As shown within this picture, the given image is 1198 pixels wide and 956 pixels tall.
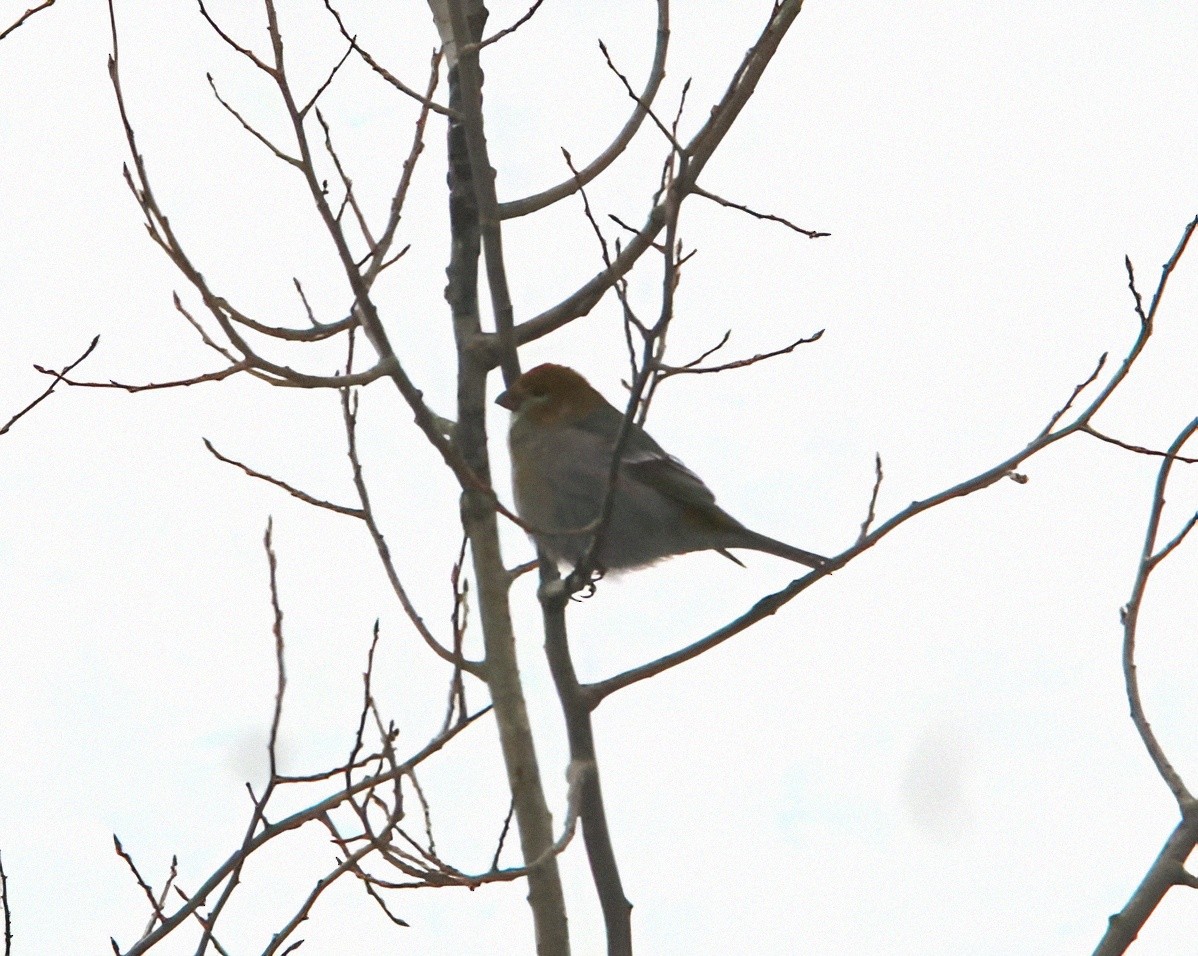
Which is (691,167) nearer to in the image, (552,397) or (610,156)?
(610,156)

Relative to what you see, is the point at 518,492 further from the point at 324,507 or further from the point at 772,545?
the point at 324,507

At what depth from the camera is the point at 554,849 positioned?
134 inches

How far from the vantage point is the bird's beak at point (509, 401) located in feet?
18.7

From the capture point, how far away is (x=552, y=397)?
20.0 ft

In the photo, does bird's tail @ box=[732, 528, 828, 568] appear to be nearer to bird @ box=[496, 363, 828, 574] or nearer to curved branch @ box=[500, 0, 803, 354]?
bird @ box=[496, 363, 828, 574]

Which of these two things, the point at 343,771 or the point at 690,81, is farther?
the point at 343,771

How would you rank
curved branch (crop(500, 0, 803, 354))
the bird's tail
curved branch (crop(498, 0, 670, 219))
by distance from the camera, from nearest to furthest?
curved branch (crop(500, 0, 803, 354)) → curved branch (crop(498, 0, 670, 219)) → the bird's tail

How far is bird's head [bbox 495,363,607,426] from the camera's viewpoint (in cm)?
592

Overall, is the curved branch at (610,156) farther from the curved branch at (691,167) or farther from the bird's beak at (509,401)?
the bird's beak at (509,401)

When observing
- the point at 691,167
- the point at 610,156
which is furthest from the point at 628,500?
the point at 691,167

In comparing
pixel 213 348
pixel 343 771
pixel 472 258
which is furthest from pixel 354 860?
pixel 472 258

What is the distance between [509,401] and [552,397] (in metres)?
0.40

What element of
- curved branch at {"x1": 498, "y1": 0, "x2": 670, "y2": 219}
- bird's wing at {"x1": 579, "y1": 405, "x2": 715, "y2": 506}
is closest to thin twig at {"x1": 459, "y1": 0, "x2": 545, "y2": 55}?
curved branch at {"x1": 498, "y1": 0, "x2": 670, "y2": 219}

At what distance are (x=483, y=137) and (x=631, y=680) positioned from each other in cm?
153
